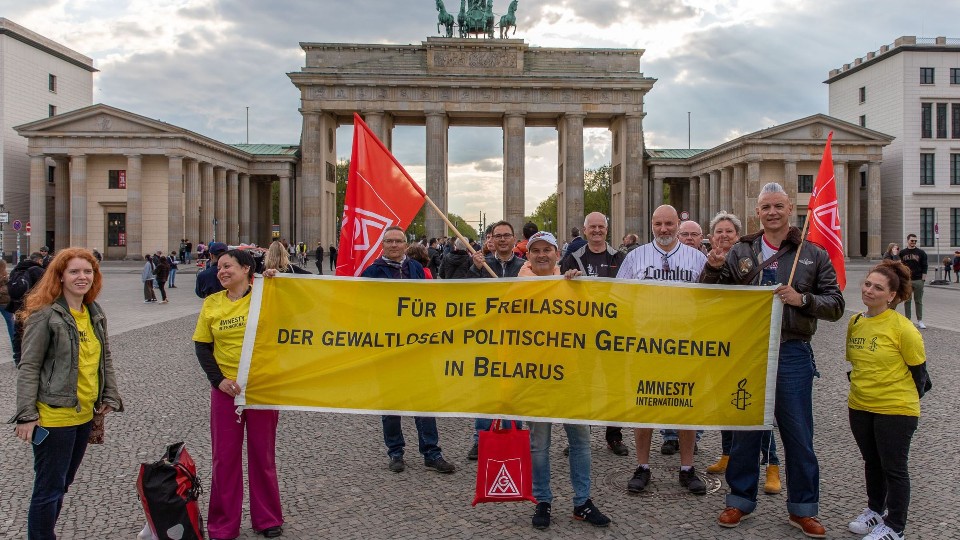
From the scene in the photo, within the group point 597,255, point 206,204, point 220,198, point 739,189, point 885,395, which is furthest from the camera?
point 220,198

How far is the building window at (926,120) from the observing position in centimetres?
6103

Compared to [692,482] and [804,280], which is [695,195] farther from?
[804,280]

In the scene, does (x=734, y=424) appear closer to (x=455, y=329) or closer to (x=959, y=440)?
(x=455, y=329)

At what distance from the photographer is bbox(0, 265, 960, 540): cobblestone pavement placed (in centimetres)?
543

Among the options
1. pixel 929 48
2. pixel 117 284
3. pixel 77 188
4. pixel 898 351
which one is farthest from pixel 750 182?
pixel 898 351

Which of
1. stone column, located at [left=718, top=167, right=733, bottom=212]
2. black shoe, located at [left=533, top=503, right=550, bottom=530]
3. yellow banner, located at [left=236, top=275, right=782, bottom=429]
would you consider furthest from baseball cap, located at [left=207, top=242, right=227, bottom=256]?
stone column, located at [left=718, top=167, right=733, bottom=212]

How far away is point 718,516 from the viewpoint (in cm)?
562

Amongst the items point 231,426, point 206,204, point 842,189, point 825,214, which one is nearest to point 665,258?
point 825,214

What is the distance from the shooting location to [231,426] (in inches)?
208

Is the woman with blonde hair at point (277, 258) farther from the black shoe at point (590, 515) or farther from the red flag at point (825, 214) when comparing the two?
the red flag at point (825, 214)

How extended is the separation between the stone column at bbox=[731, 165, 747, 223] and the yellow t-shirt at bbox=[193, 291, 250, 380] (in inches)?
2328

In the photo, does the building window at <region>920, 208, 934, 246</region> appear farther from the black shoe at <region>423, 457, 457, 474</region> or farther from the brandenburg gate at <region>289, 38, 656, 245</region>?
the black shoe at <region>423, 457, 457, 474</region>

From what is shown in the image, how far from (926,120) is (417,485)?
68412 mm

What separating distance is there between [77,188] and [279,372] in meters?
56.9
